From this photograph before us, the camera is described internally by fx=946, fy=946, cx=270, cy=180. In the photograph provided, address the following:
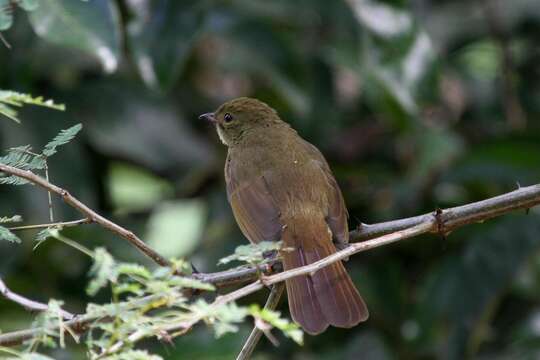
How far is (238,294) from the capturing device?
2.44m

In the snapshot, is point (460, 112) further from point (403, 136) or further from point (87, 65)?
point (87, 65)

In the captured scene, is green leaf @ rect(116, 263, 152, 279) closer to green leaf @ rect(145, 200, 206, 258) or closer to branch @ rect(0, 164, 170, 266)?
branch @ rect(0, 164, 170, 266)

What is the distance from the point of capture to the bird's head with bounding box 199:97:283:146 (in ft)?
18.6

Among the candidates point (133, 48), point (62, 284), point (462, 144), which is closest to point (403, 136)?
point (462, 144)

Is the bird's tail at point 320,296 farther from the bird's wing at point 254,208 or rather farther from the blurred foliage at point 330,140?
the blurred foliage at point 330,140

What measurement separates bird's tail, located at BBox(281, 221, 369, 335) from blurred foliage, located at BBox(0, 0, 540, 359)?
1277 millimetres

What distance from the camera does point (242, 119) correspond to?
573 cm

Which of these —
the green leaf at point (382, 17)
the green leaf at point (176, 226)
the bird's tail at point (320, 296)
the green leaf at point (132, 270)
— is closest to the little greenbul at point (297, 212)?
the bird's tail at point (320, 296)

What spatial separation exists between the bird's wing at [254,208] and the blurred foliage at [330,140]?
80 cm

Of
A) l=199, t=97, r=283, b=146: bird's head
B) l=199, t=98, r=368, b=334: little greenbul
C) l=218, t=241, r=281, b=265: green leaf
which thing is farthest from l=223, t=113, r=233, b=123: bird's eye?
l=218, t=241, r=281, b=265: green leaf

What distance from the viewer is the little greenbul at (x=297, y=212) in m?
3.87

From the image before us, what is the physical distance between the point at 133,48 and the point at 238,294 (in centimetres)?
335

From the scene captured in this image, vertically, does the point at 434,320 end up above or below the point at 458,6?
below

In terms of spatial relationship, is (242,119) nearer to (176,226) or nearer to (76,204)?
(176,226)
